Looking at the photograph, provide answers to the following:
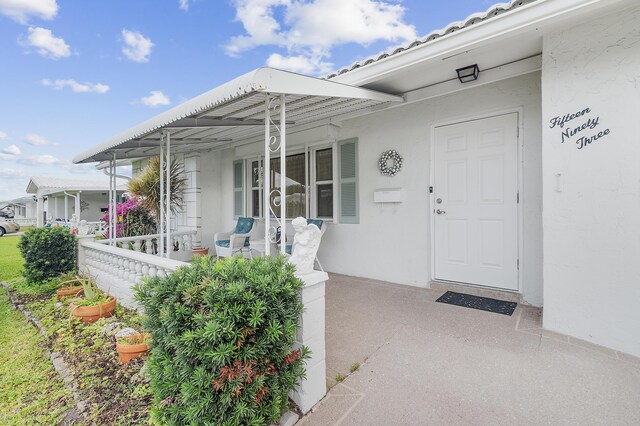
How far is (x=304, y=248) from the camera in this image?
223 centimetres

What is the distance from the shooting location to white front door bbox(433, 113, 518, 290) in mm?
3855

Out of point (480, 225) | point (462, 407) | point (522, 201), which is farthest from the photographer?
point (480, 225)

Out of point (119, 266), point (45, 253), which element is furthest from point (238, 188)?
point (45, 253)

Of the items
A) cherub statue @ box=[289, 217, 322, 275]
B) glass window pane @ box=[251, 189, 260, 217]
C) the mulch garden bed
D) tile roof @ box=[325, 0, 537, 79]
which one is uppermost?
tile roof @ box=[325, 0, 537, 79]

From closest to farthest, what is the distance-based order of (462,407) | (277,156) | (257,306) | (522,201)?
(257,306) < (462,407) < (522,201) < (277,156)

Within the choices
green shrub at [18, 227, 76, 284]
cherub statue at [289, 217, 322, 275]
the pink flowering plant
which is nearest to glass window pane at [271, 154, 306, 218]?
cherub statue at [289, 217, 322, 275]

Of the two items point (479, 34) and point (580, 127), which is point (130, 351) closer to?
point (479, 34)

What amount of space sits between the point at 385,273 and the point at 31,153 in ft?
170

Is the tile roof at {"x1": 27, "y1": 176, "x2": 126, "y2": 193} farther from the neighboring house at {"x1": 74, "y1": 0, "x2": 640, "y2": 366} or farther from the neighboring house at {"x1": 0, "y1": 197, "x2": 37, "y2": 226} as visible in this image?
the neighboring house at {"x1": 74, "y1": 0, "x2": 640, "y2": 366}

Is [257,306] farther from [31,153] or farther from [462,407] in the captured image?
[31,153]

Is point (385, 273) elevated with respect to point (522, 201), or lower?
lower

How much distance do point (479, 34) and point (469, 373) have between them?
303 centimetres

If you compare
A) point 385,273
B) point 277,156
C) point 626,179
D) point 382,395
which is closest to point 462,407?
point 382,395

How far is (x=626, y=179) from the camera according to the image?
2588 millimetres
